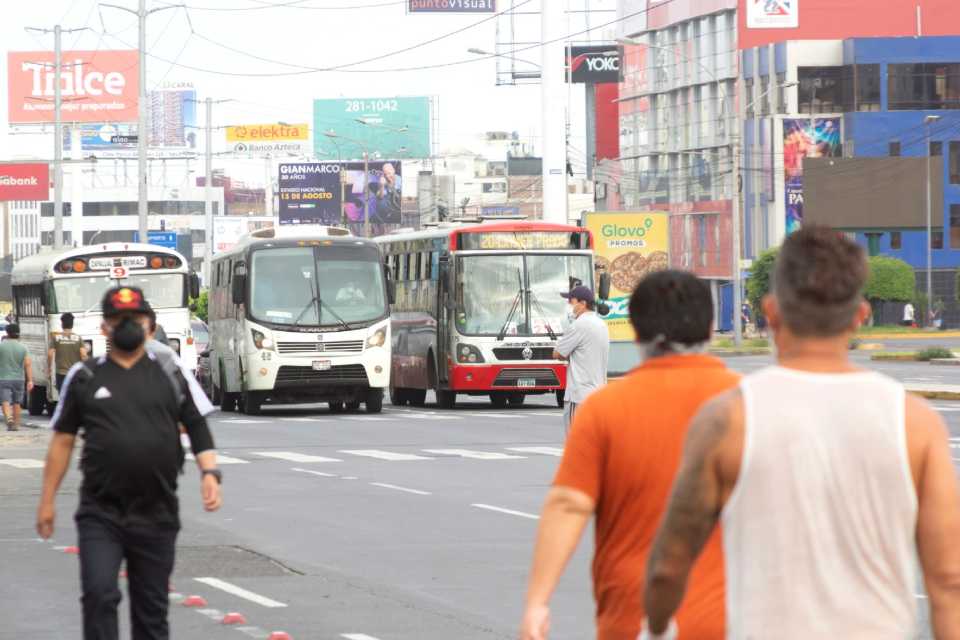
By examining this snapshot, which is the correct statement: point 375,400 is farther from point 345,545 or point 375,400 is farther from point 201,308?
point 201,308

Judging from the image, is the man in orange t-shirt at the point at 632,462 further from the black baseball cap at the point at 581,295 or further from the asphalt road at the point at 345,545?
the black baseball cap at the point at 581,295

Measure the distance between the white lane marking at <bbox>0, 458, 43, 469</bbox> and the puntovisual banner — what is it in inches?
3863

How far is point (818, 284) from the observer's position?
430 centimetres

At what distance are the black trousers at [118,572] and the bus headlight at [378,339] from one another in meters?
26.1

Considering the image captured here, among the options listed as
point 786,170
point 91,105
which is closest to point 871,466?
point 786,170

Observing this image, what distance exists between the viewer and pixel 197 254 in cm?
19512

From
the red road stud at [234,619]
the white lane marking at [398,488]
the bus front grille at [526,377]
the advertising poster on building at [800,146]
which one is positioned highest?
the advertising poster on building at [800,146]

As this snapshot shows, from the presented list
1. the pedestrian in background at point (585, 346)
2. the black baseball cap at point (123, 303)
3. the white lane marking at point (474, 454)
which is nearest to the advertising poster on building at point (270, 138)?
the white lane marking at point (474, 454)

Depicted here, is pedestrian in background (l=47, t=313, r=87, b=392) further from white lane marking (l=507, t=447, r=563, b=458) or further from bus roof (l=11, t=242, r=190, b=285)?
white lane marking (l=507, t=447, r=563, b=458)

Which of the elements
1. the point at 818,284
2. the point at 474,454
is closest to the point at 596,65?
the point at 474,454

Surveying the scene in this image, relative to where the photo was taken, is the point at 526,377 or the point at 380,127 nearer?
the point at 526,377

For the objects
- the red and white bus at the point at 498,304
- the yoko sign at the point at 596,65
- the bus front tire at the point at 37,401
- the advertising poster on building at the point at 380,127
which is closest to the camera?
the red and white bus at the point at 498,304

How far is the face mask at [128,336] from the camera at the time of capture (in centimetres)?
838

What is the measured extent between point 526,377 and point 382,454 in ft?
33.9
